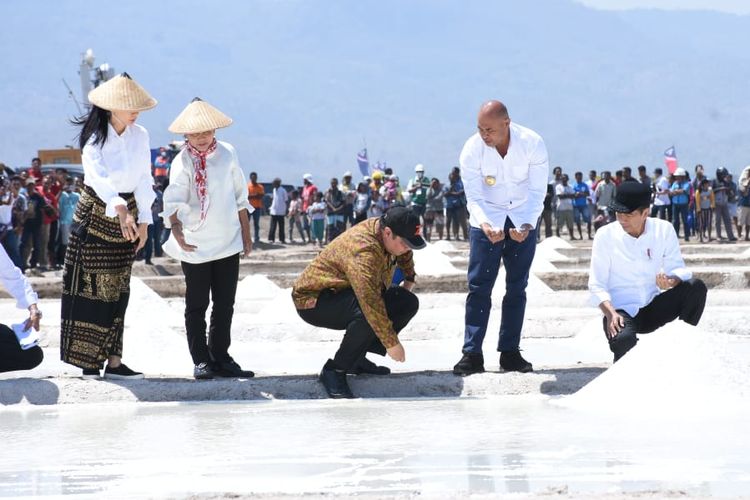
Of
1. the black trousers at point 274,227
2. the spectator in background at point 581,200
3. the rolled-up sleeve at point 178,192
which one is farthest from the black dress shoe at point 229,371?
the black trousers at point 274,227

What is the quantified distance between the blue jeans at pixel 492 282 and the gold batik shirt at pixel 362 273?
0.36m

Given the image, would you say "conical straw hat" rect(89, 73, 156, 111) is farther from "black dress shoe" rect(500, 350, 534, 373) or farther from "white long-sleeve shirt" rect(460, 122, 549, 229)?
"black dress shoe" rect(500, 350, 534, 373)

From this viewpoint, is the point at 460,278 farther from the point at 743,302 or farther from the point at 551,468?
the point at 551,468

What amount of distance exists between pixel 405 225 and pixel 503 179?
2.76ft

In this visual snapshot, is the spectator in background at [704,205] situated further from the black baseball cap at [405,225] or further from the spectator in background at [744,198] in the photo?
the black baseball cap at [405,225]

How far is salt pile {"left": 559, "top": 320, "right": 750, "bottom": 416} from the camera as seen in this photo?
217 inches

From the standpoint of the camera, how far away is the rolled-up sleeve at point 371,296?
19.5 feet

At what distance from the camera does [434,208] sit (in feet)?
84.3

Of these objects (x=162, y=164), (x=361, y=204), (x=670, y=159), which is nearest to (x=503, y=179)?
(x=162, y=164)

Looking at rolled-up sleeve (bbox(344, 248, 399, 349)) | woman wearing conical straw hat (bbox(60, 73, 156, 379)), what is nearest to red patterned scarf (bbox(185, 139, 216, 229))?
woman wearing conical straw hat (bbox(60, 73, 156, 379))

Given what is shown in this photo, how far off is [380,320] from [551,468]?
1654mm

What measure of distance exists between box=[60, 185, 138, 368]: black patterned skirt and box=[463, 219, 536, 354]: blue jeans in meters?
1.68

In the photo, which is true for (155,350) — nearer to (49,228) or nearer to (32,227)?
(32,227)

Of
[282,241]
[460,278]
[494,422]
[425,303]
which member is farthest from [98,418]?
[282,241]
